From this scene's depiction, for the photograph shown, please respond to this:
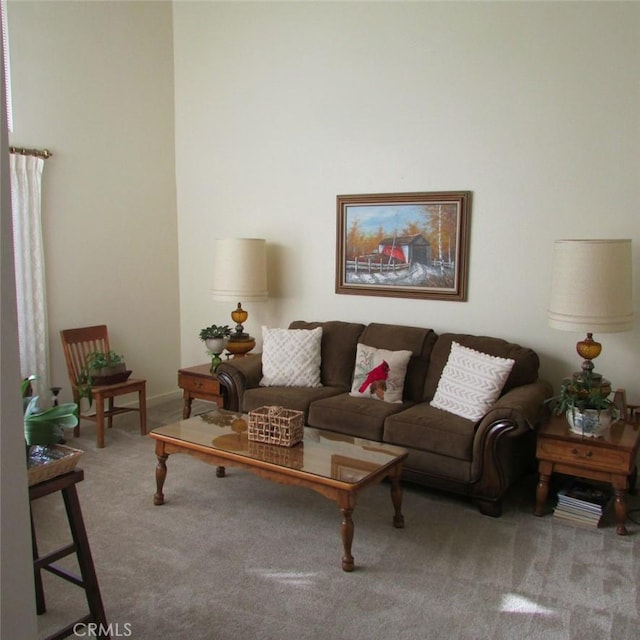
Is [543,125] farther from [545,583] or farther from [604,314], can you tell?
[545,583]

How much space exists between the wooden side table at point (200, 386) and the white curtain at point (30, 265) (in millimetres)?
1023

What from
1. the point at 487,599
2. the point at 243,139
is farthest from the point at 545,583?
the point at 243,139

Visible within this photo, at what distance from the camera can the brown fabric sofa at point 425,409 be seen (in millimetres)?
3324

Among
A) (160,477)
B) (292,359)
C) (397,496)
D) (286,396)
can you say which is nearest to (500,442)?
(397,496)

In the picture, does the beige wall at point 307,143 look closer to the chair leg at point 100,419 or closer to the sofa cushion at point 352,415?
the chair leg at point 100,419

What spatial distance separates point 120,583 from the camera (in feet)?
8.71

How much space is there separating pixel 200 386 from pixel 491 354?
2181 millimetres

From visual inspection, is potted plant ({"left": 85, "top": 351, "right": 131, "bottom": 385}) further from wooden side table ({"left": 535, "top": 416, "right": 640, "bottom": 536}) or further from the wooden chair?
wooden side table ({"left": 535, "top": 416, "right": 640, "bottom": 536})

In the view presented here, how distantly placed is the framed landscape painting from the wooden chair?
1.76 m

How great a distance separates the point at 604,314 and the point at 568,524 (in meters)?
1.15

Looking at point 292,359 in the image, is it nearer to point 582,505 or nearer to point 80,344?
point 80,344

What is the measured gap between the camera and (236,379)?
14.2 feet

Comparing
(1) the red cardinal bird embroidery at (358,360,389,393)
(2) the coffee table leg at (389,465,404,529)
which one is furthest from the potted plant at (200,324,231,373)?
(2) the coffee table leg at (389,465,404,529)

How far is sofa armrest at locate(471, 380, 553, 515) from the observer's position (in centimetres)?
324
